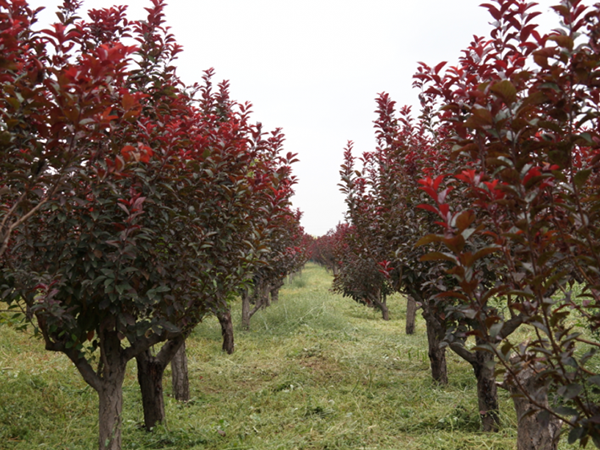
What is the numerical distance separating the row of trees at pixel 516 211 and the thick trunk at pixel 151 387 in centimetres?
331

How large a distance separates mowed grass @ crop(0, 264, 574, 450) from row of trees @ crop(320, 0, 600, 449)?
758 millimetres

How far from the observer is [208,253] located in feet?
13.3

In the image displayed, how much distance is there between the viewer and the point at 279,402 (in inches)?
236

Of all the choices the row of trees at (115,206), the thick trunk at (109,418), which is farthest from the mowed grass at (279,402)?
the row of trees at (115,206)

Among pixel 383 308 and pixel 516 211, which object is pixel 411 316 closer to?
pixel 383 308

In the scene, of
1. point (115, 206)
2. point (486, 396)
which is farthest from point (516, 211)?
point (486, 396)

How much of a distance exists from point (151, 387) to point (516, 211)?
15.1ft

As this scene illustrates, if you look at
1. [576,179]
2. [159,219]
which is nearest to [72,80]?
[159,219]

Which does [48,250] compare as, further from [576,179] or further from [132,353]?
[576,179]

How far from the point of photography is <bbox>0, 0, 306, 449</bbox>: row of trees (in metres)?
2.55

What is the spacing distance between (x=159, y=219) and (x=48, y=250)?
88cm

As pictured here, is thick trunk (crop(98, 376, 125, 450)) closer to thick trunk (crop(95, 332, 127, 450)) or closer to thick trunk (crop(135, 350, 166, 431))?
Result: thick trunk (crop(95, 332, 127, 450))

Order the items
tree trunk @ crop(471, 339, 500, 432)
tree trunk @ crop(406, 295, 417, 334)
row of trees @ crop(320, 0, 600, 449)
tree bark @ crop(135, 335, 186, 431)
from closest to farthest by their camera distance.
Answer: row of trees @ crop(320, 0, 600, 449), tree trunk @ crop(471, 339, 500, 432), tree bark @ crop(135, 335, 186, 431), tree trunk @ crop(406, 295, 417, 334)

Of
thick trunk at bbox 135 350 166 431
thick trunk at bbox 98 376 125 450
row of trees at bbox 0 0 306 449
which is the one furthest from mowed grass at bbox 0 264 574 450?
row of trees at bbox 0 0 306 449
